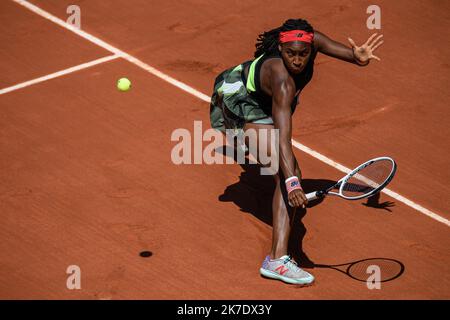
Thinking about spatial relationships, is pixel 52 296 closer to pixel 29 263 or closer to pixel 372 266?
pixel 29 263

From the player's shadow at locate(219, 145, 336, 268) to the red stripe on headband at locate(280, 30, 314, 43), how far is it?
1953 mm

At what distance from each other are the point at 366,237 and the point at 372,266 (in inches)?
18.8

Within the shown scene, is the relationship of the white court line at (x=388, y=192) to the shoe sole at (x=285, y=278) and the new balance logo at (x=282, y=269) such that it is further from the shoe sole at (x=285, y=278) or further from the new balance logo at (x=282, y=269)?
the new balance logo at (x=282, y=269)

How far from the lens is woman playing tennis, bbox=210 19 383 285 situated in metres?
7.30

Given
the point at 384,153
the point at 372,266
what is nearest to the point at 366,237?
the point at 372,266

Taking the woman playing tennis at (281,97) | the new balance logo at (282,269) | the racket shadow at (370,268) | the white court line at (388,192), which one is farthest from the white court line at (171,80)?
the new balance logo at (282,269)

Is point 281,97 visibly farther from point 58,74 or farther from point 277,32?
point 58,74

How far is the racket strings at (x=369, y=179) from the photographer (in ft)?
26.4

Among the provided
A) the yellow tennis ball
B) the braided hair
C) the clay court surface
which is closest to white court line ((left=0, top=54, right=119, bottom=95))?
the clay court surface

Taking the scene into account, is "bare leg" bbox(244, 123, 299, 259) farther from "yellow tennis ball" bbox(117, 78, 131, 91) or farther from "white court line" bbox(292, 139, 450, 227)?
"yellow tennis ball" bbox(117, 78, 131, 91)

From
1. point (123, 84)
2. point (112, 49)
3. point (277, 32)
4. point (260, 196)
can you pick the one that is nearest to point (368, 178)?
point (260, 196)

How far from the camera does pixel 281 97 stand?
7297mm

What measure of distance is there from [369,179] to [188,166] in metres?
2.09
